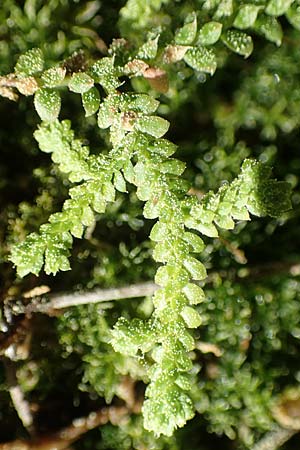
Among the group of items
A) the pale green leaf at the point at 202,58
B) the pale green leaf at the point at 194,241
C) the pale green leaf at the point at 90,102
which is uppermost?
the pale green leaf at the point at 202,58

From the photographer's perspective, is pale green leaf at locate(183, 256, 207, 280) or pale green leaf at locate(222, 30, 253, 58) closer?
pale green leaf at locate(183, 256, 207, 280)

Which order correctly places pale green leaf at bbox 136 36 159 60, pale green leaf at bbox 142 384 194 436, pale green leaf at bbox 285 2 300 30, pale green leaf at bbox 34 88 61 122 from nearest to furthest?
1. pale green leaf at bbox 142 384 194 436
2. pale green leaf at bbox 34 88 61 122
3. pale green leaf at bbox 136 36 159 60
4. pale green leaf at bbox 285 2 300 30

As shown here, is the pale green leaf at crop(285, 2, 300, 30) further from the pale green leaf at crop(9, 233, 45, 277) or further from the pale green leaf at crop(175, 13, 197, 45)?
the pale green leaf at crop(9, 233, 45, 277)

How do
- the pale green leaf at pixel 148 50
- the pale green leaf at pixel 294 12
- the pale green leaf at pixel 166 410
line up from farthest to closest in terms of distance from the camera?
the pale green leaf at pixel 294 12 → the pale green leaf at pixel 148 50 → the pale green leaf at pixel 166 410

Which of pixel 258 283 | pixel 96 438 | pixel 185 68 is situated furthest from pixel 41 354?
pixel 185 68

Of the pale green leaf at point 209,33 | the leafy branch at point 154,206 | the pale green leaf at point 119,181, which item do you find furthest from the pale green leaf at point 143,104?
the pale green leaf at point 209,33

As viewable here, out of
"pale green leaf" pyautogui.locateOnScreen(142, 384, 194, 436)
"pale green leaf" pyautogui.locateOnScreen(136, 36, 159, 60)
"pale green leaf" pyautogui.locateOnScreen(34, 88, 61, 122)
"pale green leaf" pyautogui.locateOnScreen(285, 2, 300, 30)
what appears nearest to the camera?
"pale green leaf" pyautogui.locateOnScreen(142, 384, 194, 436)

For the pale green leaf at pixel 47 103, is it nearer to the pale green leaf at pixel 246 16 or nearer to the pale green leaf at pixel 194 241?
the pale green leaf at pixel 194 241

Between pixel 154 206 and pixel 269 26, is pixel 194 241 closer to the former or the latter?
pixel 154 206

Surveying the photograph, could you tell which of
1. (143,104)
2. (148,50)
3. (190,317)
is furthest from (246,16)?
(190,317)

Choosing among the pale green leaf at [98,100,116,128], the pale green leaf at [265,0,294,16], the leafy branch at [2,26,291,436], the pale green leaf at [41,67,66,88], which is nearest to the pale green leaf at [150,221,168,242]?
the leafy branch at [2,26,291,436]

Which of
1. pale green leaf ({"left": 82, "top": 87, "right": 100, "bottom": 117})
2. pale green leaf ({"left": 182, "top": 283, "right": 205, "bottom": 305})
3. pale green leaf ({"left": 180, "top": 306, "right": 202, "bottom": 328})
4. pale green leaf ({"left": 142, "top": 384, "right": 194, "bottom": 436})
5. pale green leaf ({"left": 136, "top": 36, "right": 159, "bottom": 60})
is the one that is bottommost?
pale green leaf ({"left": 142, "top": 384, "right": 194, "bottom": 436})
